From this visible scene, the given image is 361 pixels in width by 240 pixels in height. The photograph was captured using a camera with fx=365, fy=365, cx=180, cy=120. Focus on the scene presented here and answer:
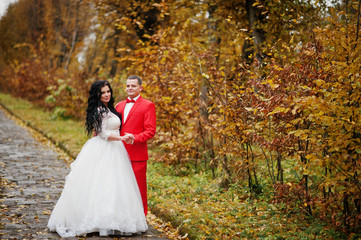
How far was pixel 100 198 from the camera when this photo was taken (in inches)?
200

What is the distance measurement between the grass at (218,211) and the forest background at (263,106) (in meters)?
0.04

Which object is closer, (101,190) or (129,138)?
(101,190)

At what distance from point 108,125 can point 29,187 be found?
3.32 metres

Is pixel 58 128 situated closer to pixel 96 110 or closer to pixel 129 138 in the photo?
pixel 96 110

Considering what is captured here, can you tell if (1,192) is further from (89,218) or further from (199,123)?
(199,123)

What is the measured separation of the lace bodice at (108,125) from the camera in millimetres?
5469

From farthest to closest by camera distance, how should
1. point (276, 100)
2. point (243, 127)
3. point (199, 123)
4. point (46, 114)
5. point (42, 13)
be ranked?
point (42, 13) → point (46, 114) → point (199, 123) → point (243, 127) → point (276, 100)

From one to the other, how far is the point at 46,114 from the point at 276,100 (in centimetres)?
1789

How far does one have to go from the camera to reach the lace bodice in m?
5.47

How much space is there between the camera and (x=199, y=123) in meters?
8.60

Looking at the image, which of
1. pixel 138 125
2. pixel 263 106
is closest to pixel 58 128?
pixel 138 125

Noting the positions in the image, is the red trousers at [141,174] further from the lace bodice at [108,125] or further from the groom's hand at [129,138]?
the lace bodice at [108,125]

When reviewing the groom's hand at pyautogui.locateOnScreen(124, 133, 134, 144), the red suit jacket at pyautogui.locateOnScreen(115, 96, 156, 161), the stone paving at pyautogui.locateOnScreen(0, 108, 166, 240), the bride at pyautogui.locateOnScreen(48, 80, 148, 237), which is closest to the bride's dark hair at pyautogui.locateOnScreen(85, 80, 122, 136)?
the bride at pyautogui.locateOnScreen(48, 80, 148, 237)

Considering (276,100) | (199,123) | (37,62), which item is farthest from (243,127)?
(37,62)
